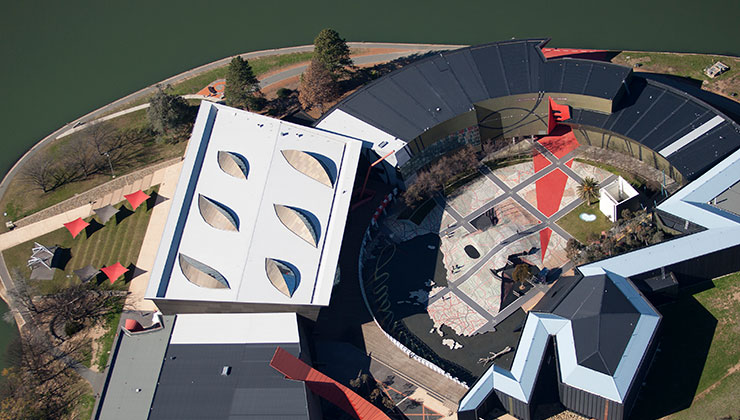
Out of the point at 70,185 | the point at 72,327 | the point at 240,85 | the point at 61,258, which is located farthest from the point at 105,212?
the point at 240,85

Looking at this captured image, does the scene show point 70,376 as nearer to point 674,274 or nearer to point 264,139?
point 264,139

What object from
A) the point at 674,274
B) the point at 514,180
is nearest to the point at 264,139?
the point at 514,180

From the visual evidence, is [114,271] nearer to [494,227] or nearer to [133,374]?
[133,374]

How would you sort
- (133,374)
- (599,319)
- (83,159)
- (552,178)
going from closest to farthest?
1. (599,319)
2. (133,374)
3. (552,178)
4. (83,159)

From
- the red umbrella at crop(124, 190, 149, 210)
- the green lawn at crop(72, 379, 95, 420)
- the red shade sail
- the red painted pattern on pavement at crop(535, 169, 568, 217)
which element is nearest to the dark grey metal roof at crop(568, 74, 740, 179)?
the red painted pattern on pavement at crop(535, 169, 568, 217)

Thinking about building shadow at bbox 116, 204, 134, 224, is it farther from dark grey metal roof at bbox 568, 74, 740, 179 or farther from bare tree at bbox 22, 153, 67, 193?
dark grey metal roof at bbox 568, 74, 740, 179

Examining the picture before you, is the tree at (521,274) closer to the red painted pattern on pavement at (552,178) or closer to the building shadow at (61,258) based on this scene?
the red painted pattern on pavement at (552,178)
